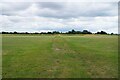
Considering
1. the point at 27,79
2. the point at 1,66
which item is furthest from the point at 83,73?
the point at 1,66

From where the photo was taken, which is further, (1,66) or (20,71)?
(1,66)

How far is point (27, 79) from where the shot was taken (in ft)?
38.3

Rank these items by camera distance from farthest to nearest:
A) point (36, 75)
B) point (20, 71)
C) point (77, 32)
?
1. point (77, 32)
2. point (20, 71)
3. point (36, 75)

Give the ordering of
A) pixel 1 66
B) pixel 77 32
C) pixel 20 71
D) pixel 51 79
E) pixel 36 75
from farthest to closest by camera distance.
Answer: pixel 77 32
pixel 1 66
pixel 20 71
pixel 36 75
pixel 51 79

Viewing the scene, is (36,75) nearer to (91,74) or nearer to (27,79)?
(27,79)

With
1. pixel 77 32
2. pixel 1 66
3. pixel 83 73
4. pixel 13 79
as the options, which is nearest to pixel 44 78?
pixel 13 79

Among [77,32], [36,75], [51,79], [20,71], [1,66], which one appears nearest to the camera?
[51,79]

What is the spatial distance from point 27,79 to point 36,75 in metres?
1.09

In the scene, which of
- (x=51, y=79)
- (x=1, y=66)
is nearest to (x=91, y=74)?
(x=51, y=79)

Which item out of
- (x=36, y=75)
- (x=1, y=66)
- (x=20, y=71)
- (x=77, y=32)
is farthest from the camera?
(x=77, y=32)

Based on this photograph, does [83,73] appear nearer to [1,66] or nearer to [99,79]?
[99,79]

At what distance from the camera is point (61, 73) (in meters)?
13.2

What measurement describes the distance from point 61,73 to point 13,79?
2502mm

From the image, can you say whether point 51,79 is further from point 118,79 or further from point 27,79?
point 118,79
